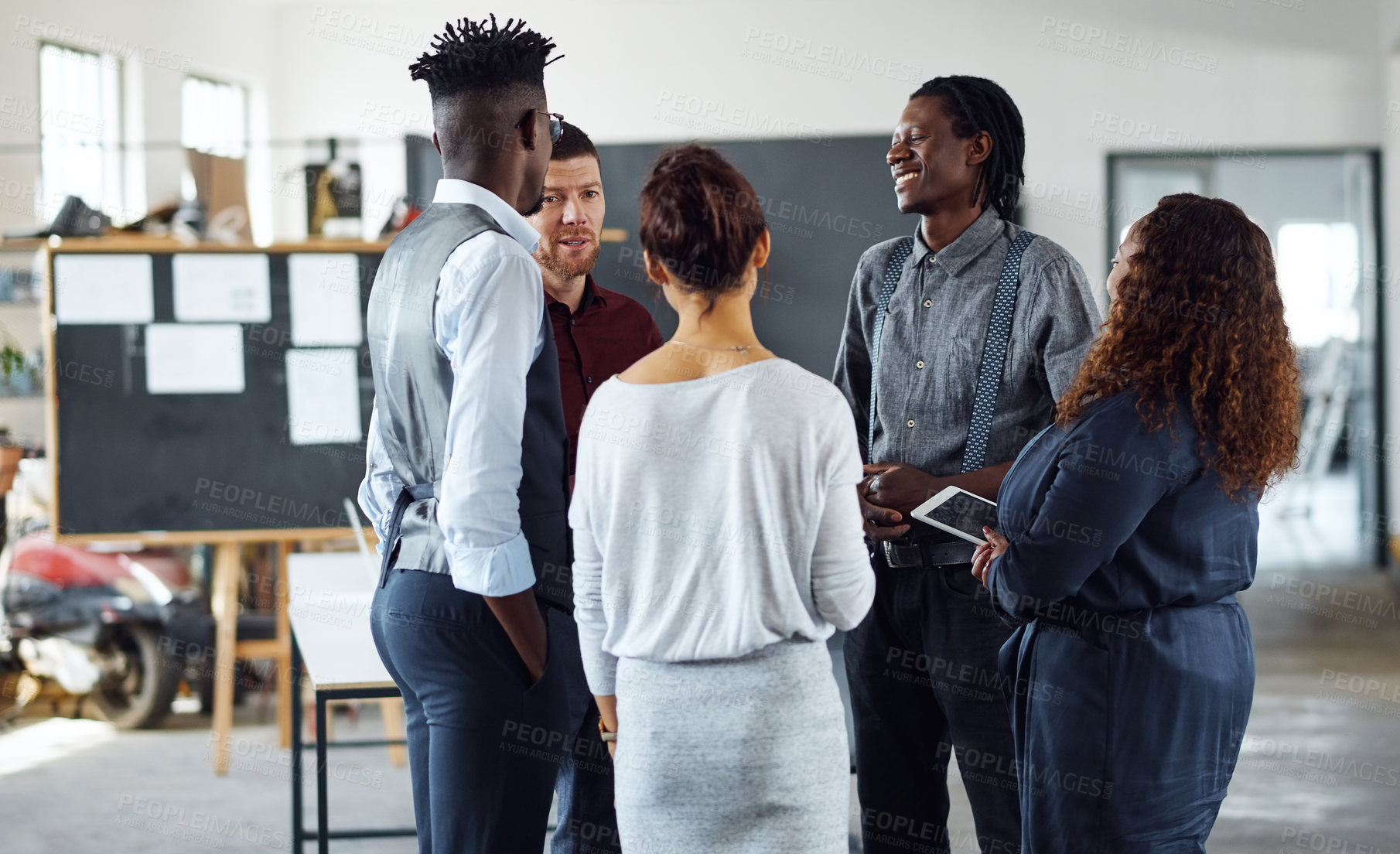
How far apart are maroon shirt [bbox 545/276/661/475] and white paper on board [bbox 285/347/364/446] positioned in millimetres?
2474

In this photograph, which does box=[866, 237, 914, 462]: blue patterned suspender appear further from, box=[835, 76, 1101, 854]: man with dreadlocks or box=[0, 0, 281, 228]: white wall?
box=[0, 0, 281, 228]: white wall

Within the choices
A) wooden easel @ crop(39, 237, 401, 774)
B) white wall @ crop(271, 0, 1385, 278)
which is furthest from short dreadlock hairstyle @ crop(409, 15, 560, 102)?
white wall @ crop(271, 0, 1385, 278)

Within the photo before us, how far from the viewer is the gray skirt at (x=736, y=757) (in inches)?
52.6

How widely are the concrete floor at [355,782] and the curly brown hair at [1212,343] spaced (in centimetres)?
205

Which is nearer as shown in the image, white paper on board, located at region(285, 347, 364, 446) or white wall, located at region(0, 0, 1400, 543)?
white paper on board, located at region(285, 347, 364, 446)


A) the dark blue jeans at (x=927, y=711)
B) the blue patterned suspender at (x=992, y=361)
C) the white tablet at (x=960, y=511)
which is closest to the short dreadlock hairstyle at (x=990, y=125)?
the blue patterned suspender at (x=992, y=361)

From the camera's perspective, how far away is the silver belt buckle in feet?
6.20

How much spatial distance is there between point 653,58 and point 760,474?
19.6 feet

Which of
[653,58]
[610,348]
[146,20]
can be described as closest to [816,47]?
[653,58]

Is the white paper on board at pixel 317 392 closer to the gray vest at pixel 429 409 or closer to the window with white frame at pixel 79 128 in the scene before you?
the window with white frame at pixel 79 128

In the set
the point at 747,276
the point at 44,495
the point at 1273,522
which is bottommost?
the point at 1273,522

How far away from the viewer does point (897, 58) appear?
22.2ft

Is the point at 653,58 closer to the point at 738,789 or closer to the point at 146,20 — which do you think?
the point at 146,20

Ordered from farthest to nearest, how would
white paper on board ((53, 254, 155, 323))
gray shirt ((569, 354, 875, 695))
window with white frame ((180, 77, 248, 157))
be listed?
window with white frame ((180, 77, 248, 157)) → white paper on board ((53, 254, 155, 323)) → gray shirt ((569, 354, 875, 695))
